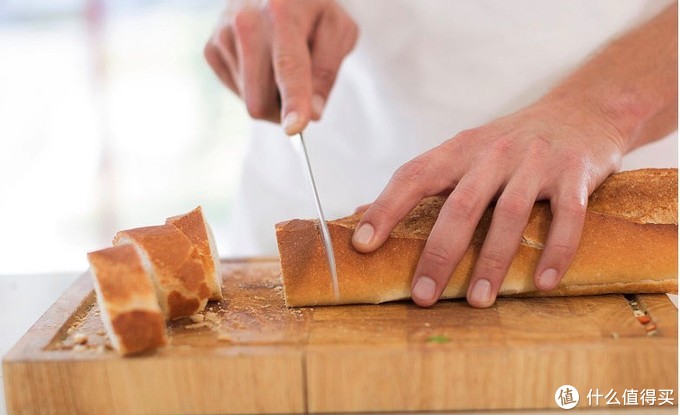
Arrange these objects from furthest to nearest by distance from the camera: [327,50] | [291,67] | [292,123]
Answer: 1. [327,50]
2. [291,67]
3. [292,123]

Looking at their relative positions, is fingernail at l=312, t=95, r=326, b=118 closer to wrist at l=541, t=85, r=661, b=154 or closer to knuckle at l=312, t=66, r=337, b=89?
knuckle at l=312, t=66, r=337, b=89

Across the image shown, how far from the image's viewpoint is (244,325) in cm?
143

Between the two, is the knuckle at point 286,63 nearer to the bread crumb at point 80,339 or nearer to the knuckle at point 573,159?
the knuckle at point 573,159

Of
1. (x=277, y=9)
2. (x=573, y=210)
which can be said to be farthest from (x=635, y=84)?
(x=277, y=9)

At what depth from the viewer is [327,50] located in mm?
2074

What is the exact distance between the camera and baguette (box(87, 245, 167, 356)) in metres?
1.28

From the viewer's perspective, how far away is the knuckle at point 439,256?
1.46 m

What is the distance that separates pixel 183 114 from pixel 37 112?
927 millimetres

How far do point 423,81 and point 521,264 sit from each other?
858mm

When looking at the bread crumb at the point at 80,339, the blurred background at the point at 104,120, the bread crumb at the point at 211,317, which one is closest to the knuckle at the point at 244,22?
the bread crumb at the point at 211,317

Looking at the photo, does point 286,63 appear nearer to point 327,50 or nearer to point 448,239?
point 327,50

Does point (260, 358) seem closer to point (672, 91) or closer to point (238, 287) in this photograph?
point (238, 287)

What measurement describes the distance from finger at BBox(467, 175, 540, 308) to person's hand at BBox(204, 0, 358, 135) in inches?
19.2

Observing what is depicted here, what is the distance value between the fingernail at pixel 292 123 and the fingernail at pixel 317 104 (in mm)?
257
